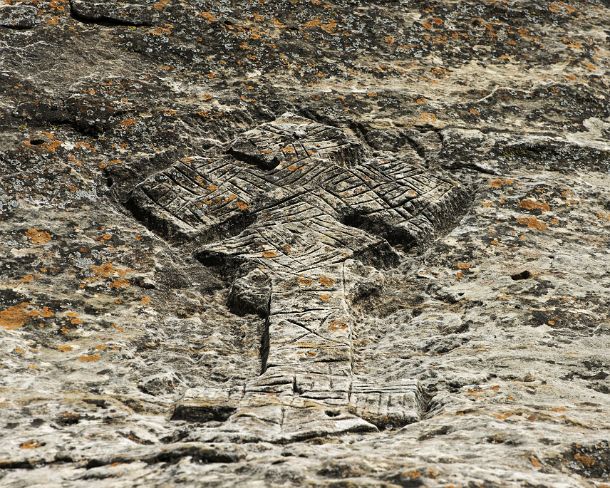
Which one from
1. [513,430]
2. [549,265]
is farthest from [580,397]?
[549,265]

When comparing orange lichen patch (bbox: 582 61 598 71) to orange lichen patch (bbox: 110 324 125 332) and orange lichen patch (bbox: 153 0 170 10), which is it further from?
orange lichen patch (bbox: 110 324 125 332)

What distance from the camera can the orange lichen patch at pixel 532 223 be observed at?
5.15 metres

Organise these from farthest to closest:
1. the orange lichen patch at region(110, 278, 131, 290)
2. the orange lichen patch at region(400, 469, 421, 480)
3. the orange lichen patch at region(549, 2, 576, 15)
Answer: the orange lichen patch at region(549, 2, 576, 15), the orange lichen patch at region(110, 278, 131, 290), the orange lichen patch at region(400, 469, 421, 480)

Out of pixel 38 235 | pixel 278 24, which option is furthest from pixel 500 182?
pixel 38 235

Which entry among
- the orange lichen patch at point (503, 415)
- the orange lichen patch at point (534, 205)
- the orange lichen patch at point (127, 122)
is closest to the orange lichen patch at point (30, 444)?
the orange lichen patch at point (503, 415)

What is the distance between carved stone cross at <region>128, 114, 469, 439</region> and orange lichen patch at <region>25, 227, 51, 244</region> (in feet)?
1.56

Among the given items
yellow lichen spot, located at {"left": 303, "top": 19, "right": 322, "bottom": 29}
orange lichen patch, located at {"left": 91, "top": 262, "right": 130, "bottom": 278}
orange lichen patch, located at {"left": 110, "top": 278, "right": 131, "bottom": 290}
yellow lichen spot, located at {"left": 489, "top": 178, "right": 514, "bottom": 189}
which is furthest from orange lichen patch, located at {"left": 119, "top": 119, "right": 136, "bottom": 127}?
yellow lichen spot, located at {"left": 489, "top": 178, "right": 514, "bottom": 189}

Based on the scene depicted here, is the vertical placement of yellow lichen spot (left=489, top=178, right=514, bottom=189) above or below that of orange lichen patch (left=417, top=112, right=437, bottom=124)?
below

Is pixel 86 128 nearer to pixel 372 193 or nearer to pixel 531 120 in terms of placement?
pixel 372 193

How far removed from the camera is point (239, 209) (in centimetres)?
512

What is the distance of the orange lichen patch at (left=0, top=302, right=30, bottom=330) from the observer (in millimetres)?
4184

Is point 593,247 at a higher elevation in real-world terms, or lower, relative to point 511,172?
lower

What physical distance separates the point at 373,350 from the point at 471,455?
127cm

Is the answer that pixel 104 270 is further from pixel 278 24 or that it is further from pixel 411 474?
pixel 278 24
